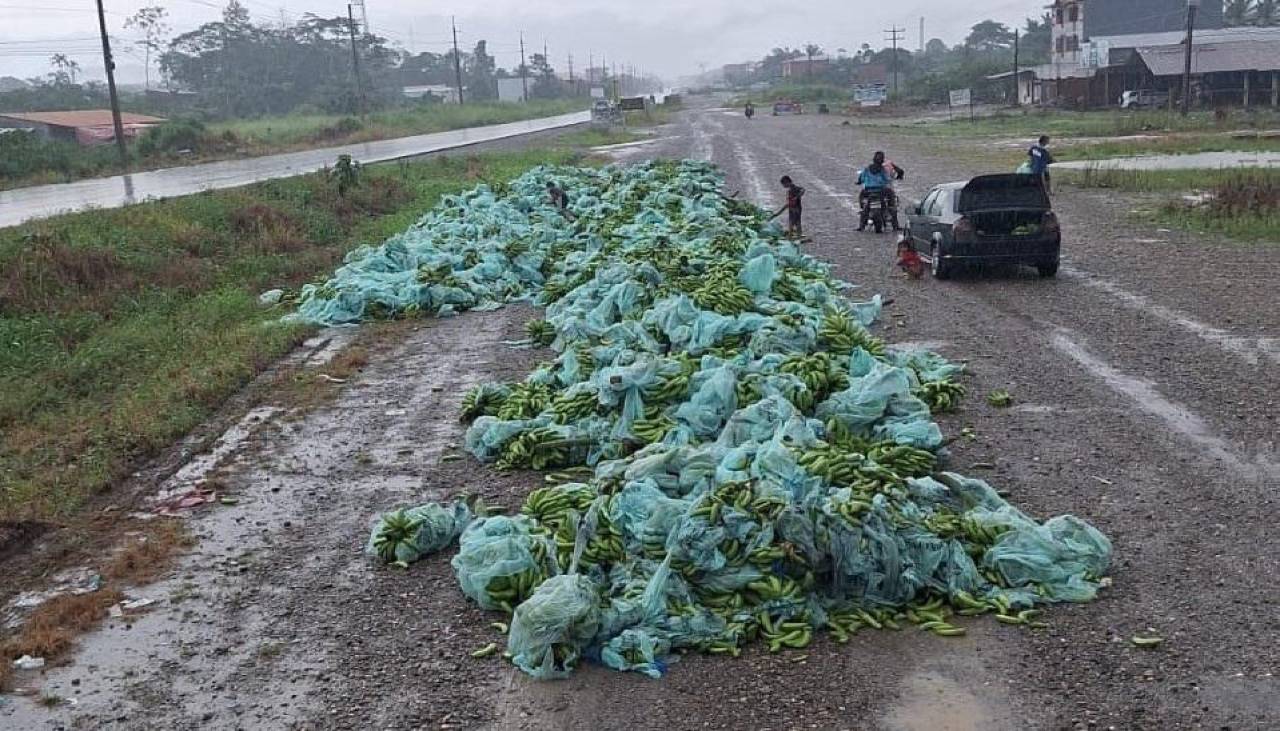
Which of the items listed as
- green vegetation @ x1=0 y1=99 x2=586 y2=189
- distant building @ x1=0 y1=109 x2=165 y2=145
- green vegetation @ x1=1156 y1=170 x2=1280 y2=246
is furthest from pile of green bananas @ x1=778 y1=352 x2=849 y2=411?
distant building @ x1=0 y1=109 x2=165 y2=145

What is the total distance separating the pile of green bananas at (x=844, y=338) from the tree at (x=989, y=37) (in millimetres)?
155053

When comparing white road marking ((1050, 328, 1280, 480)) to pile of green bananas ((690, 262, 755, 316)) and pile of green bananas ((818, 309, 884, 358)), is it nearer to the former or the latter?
pile of green bananas ((818, 309, 884, 358))

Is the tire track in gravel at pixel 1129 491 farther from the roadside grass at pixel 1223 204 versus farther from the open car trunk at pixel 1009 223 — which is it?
the roadside grass at pixel 1223 204

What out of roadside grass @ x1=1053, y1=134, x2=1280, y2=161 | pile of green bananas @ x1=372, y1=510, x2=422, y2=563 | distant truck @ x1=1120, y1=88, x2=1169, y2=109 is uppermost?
distant truck @ x1=1120, y1=88, x2=1169, y2=109

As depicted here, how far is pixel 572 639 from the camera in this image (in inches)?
233

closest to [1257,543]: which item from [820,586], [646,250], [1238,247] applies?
[820,586]

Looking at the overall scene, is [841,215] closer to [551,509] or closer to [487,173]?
[487,173]

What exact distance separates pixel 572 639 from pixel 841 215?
20.1 metres

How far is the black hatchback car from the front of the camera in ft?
52.2

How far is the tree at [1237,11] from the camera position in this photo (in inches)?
4158

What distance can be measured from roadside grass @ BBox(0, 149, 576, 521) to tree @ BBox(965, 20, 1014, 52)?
476 ft

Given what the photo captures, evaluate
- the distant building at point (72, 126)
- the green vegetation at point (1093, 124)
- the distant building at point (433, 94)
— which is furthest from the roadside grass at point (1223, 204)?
the distant building at point (433, 94)

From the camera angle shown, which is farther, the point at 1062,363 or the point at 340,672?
the point at 1062,363

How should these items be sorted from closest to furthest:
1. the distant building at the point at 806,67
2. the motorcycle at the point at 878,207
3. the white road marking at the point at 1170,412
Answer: the white road marking at the point at 1170,412 → the motorcycle at the point at 878,207 → the distant building at the point at 806,67
